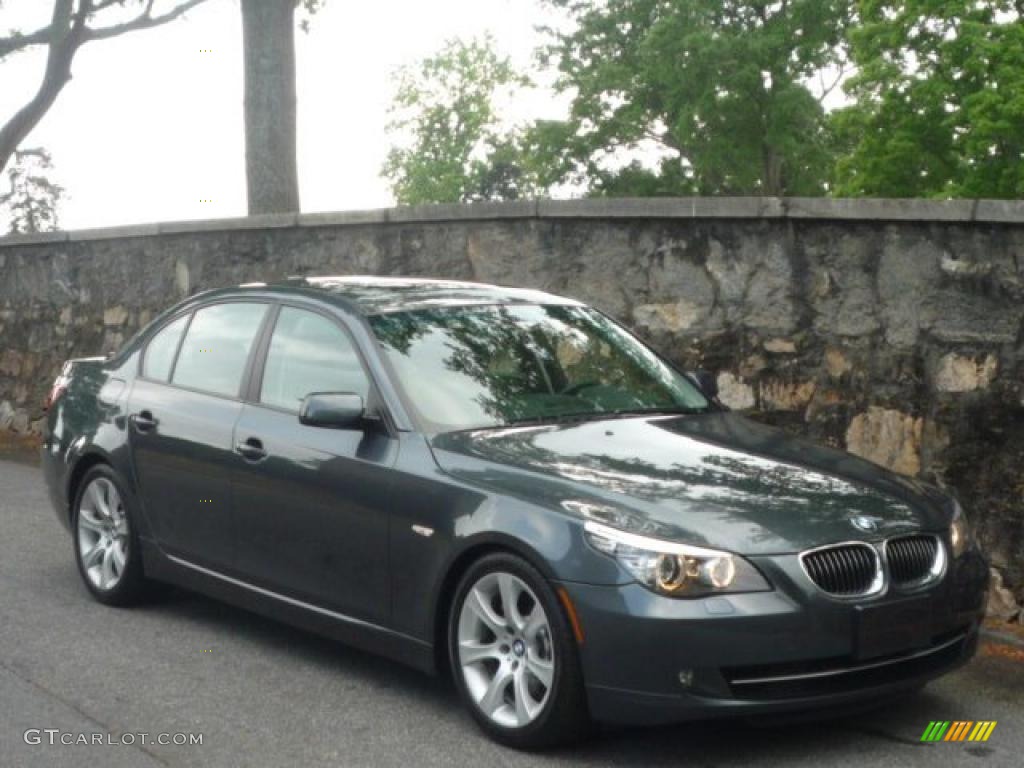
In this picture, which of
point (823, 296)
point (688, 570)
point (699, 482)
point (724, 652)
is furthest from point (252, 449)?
point (823, 296)

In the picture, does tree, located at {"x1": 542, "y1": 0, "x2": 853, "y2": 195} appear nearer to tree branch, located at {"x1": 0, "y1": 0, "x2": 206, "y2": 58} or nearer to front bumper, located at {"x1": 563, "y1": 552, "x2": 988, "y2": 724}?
tree branch, located at {"x1": 0, "y1": 0, "x2": 206, "y2": 58}

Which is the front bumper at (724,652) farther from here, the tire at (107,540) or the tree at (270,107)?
the tree at (270,107)

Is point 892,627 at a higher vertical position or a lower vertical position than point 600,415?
lower

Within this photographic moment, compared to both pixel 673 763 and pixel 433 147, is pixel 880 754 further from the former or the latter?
pixel 433 147

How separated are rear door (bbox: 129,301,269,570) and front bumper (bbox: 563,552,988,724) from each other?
2.23m

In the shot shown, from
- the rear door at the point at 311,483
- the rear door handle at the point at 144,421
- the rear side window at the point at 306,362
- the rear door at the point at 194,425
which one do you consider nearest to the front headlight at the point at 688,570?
the rear door at the point at 311,483

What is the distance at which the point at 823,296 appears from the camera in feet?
28.6

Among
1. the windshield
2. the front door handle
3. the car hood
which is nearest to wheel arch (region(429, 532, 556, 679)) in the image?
the car hood

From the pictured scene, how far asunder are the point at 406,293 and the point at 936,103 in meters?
35.5

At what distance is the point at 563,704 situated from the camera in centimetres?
520

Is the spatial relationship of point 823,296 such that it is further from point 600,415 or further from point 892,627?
point 892,627

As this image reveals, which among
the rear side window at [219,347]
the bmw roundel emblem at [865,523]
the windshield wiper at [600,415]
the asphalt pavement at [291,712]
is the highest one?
the rear side window at [219,347]

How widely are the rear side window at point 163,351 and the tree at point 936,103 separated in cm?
3126

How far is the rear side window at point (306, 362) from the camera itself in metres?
6.52
